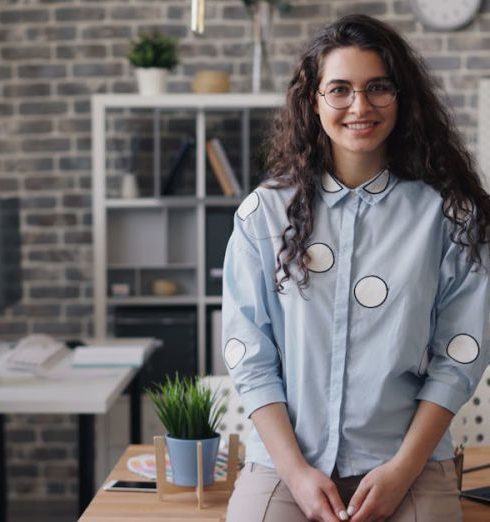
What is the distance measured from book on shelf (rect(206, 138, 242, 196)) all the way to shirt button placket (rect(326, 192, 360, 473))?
2.27 metres

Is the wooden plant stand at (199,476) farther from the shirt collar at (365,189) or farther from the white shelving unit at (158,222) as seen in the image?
the white shelving unit at (158,222)

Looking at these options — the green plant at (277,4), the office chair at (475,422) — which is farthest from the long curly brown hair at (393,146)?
the green plant at (277,4)

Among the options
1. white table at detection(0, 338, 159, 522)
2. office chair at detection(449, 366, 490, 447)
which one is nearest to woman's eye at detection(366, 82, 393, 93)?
office chair at detection(449, 366, 490, 447)

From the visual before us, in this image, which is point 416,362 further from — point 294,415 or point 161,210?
point 161,210

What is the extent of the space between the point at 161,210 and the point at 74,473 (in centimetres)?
123

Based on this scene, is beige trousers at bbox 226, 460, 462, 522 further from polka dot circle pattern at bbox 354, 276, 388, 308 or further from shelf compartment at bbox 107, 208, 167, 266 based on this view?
shelf compartment at bbox 107, 208, 167, 266

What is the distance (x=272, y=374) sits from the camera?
187 centimetres

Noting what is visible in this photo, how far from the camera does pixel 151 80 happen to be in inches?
161

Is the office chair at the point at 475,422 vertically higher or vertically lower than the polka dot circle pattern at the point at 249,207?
lower

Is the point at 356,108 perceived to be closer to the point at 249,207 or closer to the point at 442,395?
the point at 249,207

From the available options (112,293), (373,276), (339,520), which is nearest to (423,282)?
(373,276)

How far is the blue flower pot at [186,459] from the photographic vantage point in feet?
6.29

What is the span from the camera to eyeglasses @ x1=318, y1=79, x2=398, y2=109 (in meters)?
1.84

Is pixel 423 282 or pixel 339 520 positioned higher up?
pixel 423 282
